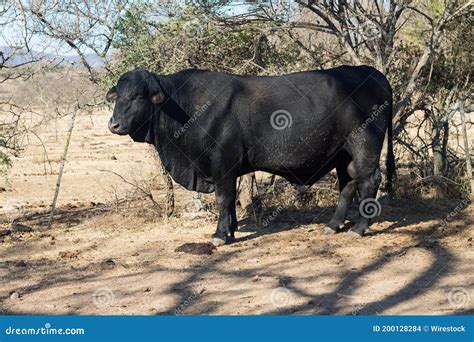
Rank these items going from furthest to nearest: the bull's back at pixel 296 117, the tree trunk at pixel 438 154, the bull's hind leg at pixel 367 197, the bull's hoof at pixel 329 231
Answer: the tree trunk at pixel 438 154 < the bull's hoof at pixel 329 231 < the bull's hind leg at pixel 367 197 < the bull's back at pixel 296 117

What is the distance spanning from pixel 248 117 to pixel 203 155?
25.8 inches

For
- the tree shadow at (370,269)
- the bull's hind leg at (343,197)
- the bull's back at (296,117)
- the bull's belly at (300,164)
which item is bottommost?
the tree shadow at (370,269)

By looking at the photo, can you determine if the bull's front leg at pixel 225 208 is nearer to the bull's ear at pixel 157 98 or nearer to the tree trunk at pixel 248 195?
the bull's ear at pixel 157 98

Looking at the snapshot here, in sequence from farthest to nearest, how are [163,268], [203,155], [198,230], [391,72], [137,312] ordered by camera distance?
[391,72], [198,230], [203,155], [163,268], [137,312]

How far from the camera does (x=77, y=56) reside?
11.5m

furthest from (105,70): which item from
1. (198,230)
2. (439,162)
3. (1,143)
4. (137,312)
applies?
(137,312)

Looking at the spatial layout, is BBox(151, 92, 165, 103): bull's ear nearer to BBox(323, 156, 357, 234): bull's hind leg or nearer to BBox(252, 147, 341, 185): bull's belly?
BBox(252, 147, 341, 185): bull's belly

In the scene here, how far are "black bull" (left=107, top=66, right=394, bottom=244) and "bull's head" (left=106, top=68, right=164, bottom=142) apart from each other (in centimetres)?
4

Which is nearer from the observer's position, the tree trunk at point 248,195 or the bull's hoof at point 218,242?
the bull's hoof at point 218,242

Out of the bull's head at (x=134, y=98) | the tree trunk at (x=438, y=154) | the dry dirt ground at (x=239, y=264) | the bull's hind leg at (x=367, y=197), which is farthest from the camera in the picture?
the tree trunk at (x=438, y=154)

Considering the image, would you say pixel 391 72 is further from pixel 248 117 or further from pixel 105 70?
pixel 105 70

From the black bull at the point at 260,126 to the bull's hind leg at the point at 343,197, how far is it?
5 cm

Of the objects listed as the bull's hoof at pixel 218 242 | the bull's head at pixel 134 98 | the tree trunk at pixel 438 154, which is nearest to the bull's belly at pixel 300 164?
the bull's hoof at pixel 218 242

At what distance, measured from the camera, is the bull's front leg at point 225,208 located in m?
8.88
